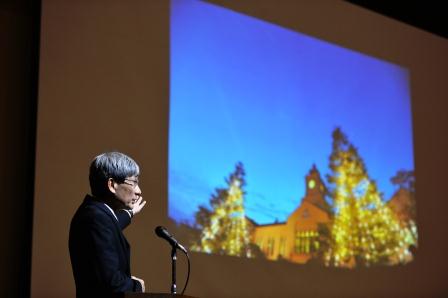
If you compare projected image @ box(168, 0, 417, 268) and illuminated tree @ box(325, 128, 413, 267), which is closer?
projected image @ box(168, 0, 417, 268)

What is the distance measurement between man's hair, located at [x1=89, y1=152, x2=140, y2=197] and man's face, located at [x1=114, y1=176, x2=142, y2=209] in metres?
0.01

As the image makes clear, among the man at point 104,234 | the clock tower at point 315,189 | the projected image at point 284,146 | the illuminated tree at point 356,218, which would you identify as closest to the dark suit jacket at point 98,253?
the man at point 104,234

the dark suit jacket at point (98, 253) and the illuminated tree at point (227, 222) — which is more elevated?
the illuminated tree at point (227, 222)

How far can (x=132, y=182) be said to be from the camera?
2246mm

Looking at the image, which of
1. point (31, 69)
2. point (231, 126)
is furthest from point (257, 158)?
point (31, 69)

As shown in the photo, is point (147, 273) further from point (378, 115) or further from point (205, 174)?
point (378, 115)

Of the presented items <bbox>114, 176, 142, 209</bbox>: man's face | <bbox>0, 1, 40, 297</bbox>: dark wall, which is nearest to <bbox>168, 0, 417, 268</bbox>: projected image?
<bbox>0, 1, 40, 297</bbox>: dark wall

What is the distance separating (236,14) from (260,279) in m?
1.68

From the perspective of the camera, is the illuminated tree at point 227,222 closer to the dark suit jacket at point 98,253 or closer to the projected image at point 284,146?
the projected image at point 284,146

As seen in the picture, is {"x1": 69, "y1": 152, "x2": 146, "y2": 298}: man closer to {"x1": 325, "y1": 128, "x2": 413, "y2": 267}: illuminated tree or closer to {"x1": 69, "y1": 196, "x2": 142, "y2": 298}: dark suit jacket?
{"x1": 69, "y1": 196, "x2": 142, "y2": 298}: dark suit jacket

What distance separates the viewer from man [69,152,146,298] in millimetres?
2062

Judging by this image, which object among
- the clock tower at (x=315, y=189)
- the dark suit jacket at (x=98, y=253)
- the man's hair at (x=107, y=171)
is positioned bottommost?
the dark suit jacket at (x=98, y=253)

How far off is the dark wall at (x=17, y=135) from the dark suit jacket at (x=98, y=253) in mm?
1735

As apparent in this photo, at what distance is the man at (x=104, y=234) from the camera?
6.77 feet
